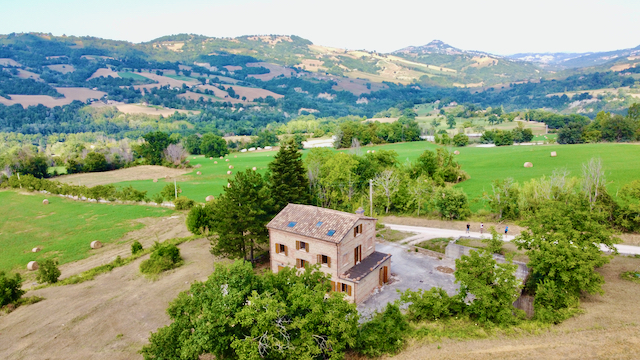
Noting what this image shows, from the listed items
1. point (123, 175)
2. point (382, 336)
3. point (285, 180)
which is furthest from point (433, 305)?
point (123, 175)

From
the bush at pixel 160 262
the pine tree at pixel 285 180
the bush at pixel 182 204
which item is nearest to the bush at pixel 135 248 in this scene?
the bush at pixel 160 262

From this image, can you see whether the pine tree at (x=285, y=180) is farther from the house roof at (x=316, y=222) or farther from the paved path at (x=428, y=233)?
the paved path at (x=428, y=233)

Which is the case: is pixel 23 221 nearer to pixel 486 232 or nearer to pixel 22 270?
pixel 22 270

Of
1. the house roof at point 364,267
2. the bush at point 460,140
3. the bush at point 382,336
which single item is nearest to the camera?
the bush at point 382,336

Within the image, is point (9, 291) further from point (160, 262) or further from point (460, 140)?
point (460, 140)

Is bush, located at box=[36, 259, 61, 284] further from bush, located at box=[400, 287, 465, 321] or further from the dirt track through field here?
bush, located at box=[400, 287, 465, 321]

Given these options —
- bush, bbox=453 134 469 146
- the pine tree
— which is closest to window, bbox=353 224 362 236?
the pine tree

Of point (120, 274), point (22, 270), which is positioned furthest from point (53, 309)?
point (22, 270)
